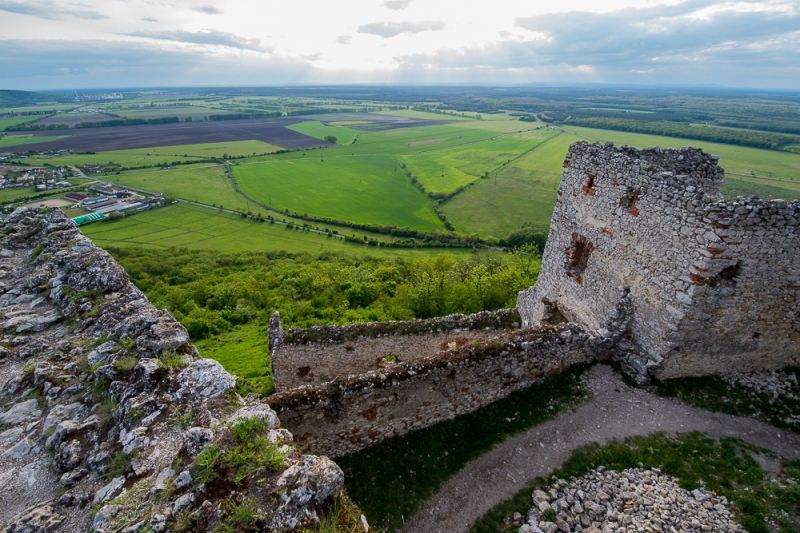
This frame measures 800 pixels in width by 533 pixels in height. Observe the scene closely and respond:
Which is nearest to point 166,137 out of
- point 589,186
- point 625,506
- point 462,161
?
point 462,161

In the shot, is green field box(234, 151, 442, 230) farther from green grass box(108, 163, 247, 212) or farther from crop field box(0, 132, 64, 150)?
crop field box(0, 132, 64, 150)

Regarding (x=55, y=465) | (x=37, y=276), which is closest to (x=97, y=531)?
(x=55, y=465)

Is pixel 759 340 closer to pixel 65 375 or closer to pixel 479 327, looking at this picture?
pixel 479 327

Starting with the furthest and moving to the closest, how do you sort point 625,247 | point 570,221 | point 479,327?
point 479,327
point 570,221
point 625,247

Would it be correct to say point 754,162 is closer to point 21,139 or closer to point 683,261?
point 683,261

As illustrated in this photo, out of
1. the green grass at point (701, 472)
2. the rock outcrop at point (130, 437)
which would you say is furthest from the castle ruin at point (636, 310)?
the rock outcrop at point (130, 437)
